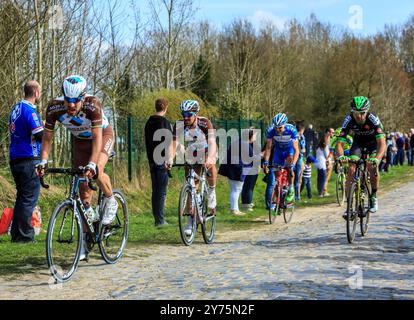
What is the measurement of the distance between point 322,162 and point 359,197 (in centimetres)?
920

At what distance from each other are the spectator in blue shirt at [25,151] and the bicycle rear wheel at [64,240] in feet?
7.94

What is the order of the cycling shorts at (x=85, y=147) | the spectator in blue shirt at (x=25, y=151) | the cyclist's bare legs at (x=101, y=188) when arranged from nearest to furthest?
the cyclist's bare legs at (x=101, y=188) → the cycling shorts at (x=85, y=147) → the spectator in blue shirt at (x=25, y=151)

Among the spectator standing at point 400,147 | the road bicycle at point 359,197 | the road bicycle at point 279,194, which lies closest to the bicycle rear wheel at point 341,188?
the road bicycle at point 279,194

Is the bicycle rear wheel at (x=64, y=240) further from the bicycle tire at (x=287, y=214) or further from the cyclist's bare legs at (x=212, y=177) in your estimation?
the bicycle tire at (x=287, y=214)

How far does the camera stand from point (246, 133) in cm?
1619

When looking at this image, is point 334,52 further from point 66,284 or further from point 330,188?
point 66,284

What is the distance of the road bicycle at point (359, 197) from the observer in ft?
34.0

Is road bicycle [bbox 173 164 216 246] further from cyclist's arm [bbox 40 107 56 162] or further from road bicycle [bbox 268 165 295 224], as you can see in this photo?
road bicycle [bbox 268 165 295 224]

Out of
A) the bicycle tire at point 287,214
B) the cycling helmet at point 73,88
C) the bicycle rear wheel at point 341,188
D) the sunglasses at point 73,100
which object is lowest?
the bicycle tire at point 287,214

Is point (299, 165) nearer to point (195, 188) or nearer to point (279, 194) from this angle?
point (279, 194)

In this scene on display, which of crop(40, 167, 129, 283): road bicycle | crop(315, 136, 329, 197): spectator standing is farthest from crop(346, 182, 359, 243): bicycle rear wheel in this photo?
crop(315, 136, 329, 197): spectator standing

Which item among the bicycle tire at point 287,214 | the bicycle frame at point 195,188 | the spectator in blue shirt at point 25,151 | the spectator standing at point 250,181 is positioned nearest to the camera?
the spectator in blue shirt at point 25,151

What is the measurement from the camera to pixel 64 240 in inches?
286

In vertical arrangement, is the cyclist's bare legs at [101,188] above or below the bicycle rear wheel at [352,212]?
above
